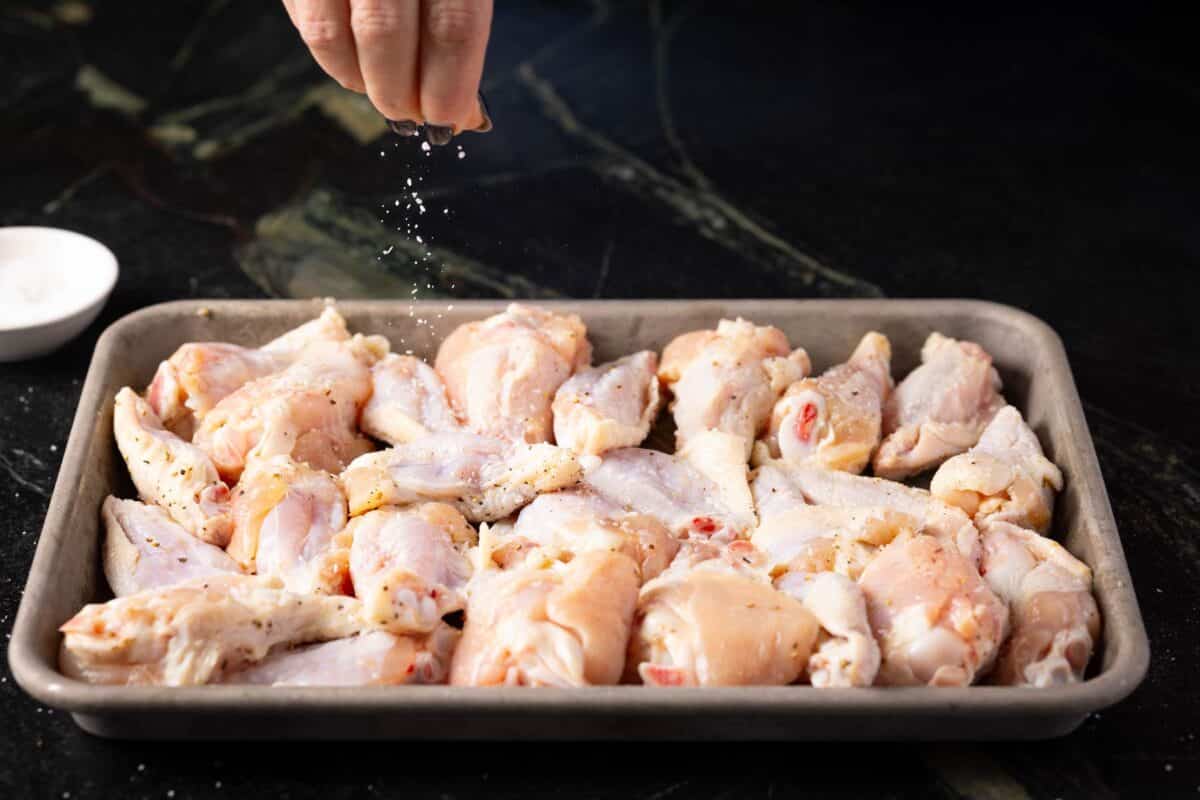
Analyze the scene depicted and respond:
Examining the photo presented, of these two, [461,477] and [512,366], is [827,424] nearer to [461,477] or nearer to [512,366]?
[512,366]

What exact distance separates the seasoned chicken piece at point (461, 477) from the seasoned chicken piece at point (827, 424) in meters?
0.49

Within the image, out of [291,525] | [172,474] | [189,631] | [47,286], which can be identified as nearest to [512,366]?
[291,525]

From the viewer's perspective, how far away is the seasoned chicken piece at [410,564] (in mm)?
2578

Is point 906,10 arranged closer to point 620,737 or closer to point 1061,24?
point 1061,24

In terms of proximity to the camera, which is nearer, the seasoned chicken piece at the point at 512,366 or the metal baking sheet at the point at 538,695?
the metal baking sheet at the point at 538,695

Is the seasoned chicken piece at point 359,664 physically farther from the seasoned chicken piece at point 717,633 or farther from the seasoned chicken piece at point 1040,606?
the seasoned chicken piece at point 1040,606

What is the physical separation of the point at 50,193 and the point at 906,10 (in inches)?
117

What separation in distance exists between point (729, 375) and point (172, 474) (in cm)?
119

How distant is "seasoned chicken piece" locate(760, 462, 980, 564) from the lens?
2.89 meters

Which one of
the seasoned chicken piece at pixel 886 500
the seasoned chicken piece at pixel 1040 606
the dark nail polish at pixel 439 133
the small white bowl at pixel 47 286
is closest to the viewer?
the seasoned chicken piece at pixel 1040 606

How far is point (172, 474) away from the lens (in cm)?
299

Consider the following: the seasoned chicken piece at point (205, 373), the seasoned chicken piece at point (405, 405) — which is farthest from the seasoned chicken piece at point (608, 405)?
the seasoned chicken piece at point (205, 373)

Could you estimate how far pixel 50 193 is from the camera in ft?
14.3

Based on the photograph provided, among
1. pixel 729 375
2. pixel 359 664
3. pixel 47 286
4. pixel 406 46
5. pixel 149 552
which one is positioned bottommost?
pixel 47 286
